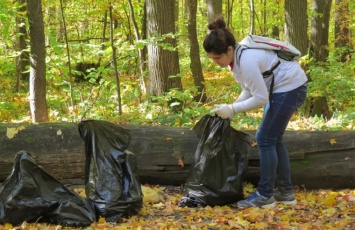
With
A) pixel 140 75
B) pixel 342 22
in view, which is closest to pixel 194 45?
pixel 140 75

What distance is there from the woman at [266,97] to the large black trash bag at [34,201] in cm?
147

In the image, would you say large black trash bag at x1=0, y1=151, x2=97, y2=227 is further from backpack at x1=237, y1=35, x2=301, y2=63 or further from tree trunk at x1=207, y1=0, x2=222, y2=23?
tree trunk at x1=207, y1=0, x2=222, y2=23

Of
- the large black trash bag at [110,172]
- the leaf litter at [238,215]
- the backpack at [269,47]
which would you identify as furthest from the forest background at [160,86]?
the backpack at [269,47]

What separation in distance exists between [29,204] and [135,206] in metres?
0.84

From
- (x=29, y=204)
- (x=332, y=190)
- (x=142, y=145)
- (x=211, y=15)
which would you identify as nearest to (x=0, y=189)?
(x=29, y=204)

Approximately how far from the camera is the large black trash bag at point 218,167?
3.95 meters

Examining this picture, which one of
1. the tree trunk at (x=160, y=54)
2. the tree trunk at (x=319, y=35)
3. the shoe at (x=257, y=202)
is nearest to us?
the shoe at (x=257, y=202)

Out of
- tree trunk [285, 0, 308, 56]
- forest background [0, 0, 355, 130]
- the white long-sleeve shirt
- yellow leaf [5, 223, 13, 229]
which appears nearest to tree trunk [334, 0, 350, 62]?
forest background [0, 0, 355, 130]

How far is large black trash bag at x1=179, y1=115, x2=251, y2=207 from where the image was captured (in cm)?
395

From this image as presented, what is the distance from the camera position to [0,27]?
9.39m

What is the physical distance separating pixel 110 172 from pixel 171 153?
92 cm

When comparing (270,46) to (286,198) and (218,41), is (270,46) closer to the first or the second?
(218,41)

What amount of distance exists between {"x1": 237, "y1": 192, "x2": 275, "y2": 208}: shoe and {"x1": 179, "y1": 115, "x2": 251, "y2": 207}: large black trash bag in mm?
99

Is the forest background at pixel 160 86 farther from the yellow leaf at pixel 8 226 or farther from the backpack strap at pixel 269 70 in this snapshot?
the backpack strap at pixel 269 70
